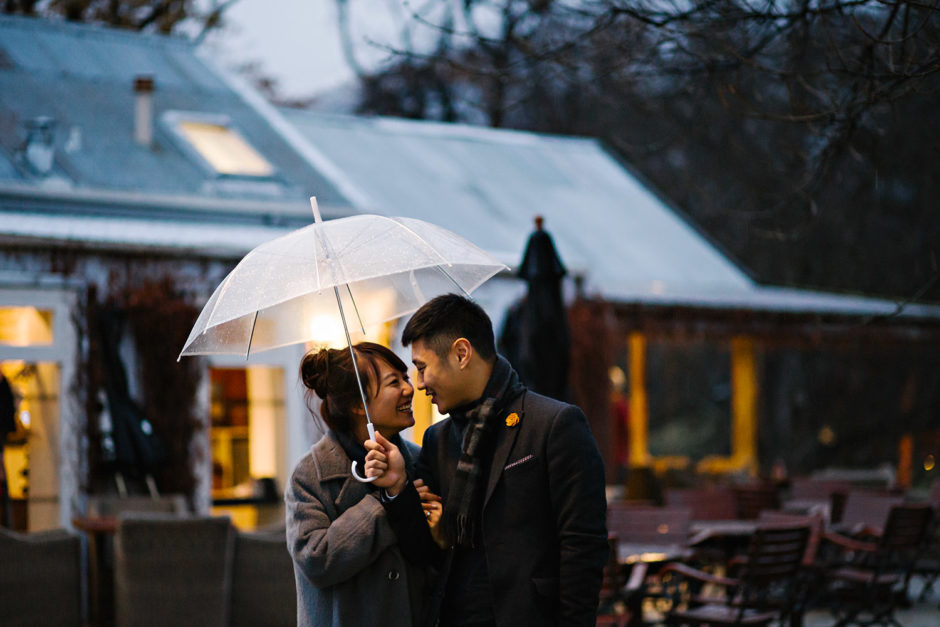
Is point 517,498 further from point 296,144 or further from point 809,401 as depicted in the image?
point 809,401

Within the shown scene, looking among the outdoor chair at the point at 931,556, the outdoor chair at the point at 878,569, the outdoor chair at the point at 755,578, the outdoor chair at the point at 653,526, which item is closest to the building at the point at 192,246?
the outdoor chair at the point at 755,578

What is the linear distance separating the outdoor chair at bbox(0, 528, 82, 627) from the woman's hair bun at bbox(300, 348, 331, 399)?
4424 millimetres

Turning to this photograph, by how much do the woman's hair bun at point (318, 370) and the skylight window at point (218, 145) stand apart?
336 inches

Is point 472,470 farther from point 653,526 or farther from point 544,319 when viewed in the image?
point 544,319

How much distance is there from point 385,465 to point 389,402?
0.82 feet

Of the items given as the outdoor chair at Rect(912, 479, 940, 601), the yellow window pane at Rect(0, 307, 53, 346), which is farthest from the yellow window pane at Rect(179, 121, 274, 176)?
the outdoor chair at Rect(912, 479, 940, 601)

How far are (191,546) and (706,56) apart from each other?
4.14 m

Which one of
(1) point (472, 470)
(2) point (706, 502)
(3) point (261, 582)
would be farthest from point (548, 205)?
(1) point (472, 470)

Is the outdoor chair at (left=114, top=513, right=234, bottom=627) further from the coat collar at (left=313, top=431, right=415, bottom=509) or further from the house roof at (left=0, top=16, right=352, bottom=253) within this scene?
the coat collar at (left=313, top=431, right=415, bottom=509)

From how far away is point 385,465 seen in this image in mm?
3697

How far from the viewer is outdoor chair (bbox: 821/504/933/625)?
9.10 m

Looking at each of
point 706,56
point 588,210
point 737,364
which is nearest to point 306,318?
point 706,56

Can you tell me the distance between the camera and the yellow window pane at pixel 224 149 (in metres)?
12.5

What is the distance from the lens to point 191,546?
7863 mm
